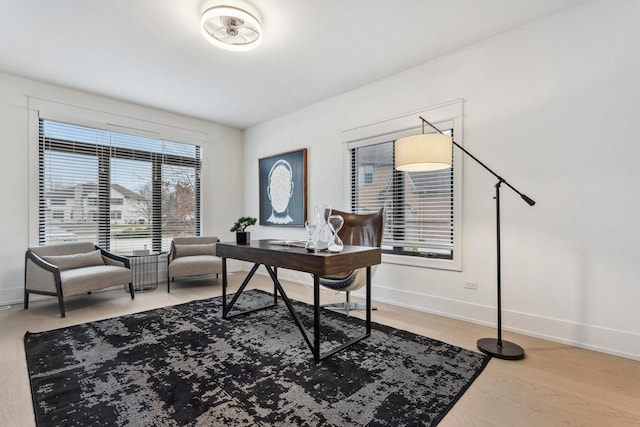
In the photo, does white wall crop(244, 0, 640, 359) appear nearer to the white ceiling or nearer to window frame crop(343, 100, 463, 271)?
window frame crop(343, 100, 463, 271)

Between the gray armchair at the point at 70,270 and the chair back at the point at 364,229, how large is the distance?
2.77 metres

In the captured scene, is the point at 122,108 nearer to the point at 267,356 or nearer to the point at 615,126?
the point at 267,356

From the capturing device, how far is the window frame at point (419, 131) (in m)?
3.11

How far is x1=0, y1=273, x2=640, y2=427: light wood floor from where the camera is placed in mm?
1585

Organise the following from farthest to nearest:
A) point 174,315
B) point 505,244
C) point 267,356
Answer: point 174,315
point 505,244
point 267,356

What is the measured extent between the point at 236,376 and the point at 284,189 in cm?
342

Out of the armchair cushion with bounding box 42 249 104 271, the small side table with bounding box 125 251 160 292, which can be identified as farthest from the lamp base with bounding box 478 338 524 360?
the armchair cushion with bounding box 42 249 104 271

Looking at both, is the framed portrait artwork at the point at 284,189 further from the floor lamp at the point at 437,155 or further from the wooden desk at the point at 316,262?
the floor lamp at the point at 437,155

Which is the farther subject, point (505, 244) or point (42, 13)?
point (505, 244)

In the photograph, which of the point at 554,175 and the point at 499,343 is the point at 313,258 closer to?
the point at 499,343

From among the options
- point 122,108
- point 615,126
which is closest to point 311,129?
point 122,108

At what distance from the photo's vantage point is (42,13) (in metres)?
2.53

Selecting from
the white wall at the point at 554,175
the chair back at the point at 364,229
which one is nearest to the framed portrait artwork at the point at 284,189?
the chair back at the point at 364,229

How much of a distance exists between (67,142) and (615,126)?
5.91 meters
